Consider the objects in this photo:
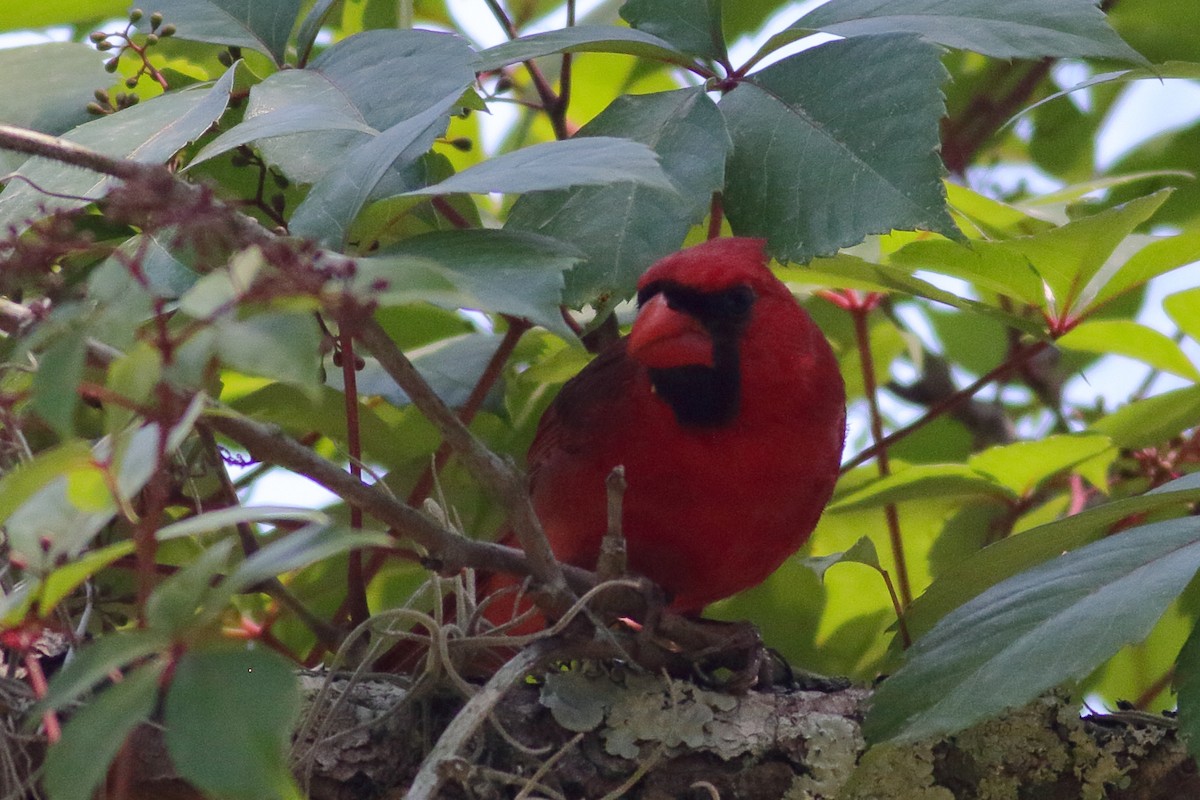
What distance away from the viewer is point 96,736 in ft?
2.16

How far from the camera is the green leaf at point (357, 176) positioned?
3.57 feet

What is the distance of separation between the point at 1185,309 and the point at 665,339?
2.38 feet

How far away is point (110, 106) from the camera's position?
1464mm

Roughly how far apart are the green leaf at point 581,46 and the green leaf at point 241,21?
0.26 metres

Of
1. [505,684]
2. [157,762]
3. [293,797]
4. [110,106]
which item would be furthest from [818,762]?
[110,106]

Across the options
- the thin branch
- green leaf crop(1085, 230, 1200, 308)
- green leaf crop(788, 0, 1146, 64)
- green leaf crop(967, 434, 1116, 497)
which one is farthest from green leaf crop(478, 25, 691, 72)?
green leaf crop(967, 434, 1116, 497)

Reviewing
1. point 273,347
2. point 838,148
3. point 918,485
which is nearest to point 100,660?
point 273,347

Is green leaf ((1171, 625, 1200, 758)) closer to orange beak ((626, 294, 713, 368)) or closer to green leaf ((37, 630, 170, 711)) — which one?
orange beak ((626, 294, 713, 368))

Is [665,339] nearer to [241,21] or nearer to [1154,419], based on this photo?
[241,21]

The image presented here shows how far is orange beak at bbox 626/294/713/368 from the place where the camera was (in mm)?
1564

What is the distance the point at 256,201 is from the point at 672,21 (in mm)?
479

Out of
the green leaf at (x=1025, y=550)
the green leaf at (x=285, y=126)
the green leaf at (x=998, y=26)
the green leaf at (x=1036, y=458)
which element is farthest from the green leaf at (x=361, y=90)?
the green leaf at (x=1036, y=458)

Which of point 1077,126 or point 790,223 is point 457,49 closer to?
point 790,223

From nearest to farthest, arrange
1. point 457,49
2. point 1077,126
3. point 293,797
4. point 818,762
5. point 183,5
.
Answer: point 293,797
point 457,49
point 818,762
point 183,5
point 1077,126
